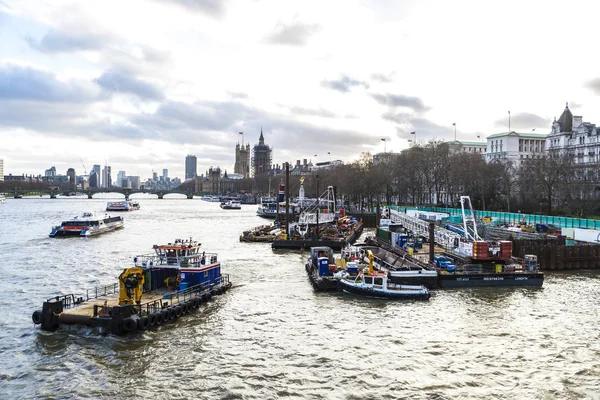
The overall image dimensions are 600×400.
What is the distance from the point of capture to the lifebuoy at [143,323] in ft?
93.2

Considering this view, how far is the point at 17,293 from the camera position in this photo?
40.2 metres

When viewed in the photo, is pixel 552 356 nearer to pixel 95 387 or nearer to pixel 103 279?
pixel 95 387

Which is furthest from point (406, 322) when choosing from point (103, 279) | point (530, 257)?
point (103, 279)

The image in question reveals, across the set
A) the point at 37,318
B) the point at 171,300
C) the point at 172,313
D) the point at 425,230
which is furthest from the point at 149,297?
the point at 425,230

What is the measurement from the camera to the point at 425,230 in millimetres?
67812

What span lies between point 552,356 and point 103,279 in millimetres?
36700

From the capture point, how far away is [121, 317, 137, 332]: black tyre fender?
27.9 metres

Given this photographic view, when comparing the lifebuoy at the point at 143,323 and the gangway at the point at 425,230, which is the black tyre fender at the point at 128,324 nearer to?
the lifebuoy at the point at 143,323

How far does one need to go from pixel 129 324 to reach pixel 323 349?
1083 cm

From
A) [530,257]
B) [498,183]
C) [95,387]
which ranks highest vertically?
[498,183]

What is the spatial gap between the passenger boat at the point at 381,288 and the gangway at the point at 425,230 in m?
17.9

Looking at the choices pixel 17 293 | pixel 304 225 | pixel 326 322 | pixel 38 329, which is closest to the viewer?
pixel 38 329

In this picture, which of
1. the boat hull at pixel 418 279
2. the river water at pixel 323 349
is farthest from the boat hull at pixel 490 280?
the river water at pixel 323 349

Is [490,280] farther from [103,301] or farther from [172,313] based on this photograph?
[103,301]
